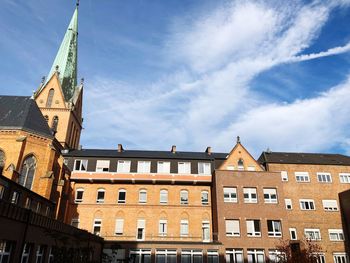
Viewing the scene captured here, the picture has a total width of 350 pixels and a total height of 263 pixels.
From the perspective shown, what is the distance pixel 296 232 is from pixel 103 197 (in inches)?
914

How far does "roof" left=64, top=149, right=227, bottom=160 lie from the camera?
1523 inches

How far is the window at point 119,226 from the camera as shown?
35.1m

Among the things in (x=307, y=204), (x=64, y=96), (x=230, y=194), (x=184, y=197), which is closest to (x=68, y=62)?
(x=64, y=96)

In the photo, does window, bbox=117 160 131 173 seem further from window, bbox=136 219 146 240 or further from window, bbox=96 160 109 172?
window, bbox=136 219 146 240

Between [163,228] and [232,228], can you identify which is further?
[163,228]

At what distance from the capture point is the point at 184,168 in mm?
38375

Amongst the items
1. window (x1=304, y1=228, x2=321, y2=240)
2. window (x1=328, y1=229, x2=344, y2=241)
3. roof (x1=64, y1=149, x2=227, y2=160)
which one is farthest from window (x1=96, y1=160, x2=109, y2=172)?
window (x1=328, y1=229, x2=344, y2=241)

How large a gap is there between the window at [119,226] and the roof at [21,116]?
40.7 feet

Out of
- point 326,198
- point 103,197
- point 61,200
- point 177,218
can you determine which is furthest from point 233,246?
point 61,200

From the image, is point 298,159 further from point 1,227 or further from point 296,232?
point 1,227

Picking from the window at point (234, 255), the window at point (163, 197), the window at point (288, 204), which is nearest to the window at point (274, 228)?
the window at point (288, 204)

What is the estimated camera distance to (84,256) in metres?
24.1

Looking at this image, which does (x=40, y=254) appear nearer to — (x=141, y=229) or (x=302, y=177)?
(x=141, y=229)

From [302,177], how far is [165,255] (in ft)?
64.3
